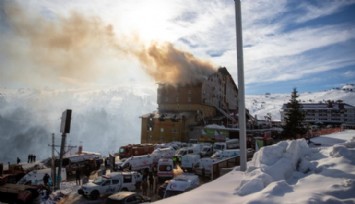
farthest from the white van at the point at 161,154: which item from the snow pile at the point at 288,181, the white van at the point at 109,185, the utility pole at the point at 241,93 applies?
the utility pole at the point at 241,93

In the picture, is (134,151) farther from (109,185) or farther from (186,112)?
(186,112)

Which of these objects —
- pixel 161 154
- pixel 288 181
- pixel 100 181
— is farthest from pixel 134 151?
pixel 288 181

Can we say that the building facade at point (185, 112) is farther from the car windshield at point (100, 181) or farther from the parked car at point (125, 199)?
the parked car at point (125, 199)

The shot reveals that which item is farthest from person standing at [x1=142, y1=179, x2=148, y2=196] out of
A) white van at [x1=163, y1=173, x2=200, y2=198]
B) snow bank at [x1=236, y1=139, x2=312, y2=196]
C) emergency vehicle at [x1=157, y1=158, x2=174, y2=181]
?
snow bank at [x1=236, y1=139, x2=312, y2=196]

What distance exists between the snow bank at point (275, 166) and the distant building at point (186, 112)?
158ft

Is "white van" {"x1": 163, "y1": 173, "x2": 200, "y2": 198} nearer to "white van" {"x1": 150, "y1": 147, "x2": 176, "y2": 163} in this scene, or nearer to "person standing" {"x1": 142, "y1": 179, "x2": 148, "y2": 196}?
"person standing" {"x1": 142, "y1": 179, "x2": 148, "y2": 196}

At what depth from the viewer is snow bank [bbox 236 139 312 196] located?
9341mm

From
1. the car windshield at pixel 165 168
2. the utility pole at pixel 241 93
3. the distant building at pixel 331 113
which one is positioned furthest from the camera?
the distant building at pixel 331 113

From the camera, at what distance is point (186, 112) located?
6800 cm

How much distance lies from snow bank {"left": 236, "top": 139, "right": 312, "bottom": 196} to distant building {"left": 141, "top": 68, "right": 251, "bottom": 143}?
48.3 m

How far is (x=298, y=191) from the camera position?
8.59 meters

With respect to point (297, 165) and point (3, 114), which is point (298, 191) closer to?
point (297, 165)

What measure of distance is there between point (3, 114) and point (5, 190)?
209 meters

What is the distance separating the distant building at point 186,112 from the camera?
6159 cm
